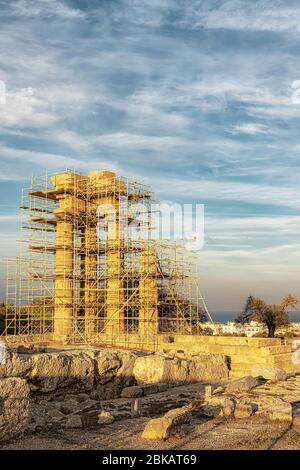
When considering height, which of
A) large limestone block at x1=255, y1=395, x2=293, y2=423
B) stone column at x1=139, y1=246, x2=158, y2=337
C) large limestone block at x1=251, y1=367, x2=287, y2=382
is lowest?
large limestone block at x1=251, y1=367, x2=287, y2=382

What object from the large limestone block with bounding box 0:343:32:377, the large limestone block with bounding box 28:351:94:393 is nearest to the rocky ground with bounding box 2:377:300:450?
the large limestone block with bounding box 28:351:94:393

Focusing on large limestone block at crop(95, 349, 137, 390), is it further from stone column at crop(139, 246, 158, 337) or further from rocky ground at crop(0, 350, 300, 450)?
stone column at crop(139, 246, 158, 337)

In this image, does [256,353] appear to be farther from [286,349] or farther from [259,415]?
[259,415]

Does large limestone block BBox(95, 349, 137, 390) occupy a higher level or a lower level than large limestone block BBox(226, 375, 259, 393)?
higher

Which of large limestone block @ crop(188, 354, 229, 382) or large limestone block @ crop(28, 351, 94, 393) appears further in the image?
large limestone block @ crop(188, 354, 229, 382)

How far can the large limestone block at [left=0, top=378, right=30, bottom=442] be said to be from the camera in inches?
421

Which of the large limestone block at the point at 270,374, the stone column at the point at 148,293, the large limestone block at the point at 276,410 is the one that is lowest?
the large limestone block at the point at 270,374

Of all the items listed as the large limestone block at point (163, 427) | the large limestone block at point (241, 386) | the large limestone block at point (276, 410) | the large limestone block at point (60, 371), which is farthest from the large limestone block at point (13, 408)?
the large limestone block at point (241, 386)

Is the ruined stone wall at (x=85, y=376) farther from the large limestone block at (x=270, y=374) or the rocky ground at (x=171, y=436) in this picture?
the large limestone block at (x=270, y=374)

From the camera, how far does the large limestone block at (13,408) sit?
10.7 meters

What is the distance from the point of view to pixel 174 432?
36.9 ft
